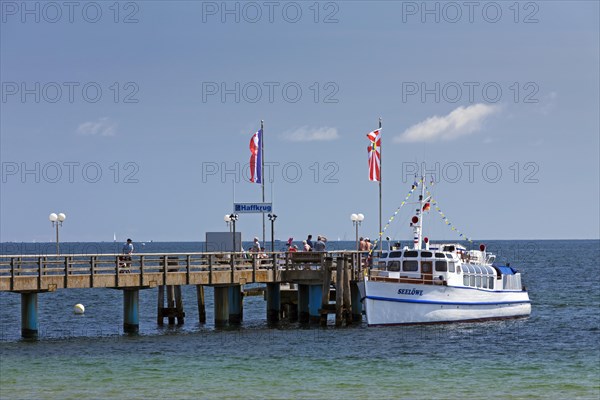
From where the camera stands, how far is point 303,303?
51.8 m

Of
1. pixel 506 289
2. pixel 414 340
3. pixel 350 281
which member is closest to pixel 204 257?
pixel 350 281

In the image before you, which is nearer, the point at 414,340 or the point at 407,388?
the point at 407,388

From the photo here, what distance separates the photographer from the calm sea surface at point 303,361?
3266 cm

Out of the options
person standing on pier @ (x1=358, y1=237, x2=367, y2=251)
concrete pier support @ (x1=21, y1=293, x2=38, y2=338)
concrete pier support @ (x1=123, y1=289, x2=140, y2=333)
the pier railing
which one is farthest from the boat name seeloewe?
concrete pier support @ (x1=21, y1=293, x2=38, y2=338)

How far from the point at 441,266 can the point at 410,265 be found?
4.61 ft

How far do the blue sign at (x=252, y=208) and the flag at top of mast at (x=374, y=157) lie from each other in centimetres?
521

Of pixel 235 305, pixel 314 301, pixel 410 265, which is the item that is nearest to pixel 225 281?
pixel 235 305

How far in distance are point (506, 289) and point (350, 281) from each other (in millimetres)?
8798

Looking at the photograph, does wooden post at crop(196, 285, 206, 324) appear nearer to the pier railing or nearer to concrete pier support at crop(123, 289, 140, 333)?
the pier railing

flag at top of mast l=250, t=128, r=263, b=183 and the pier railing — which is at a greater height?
flag at top of mast l=250, t=128, r=263, b=183

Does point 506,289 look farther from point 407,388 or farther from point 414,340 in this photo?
point 407,388

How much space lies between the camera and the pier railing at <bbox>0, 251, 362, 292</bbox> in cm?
4391

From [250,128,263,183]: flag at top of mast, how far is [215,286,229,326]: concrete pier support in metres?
7.88

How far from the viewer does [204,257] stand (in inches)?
2039
